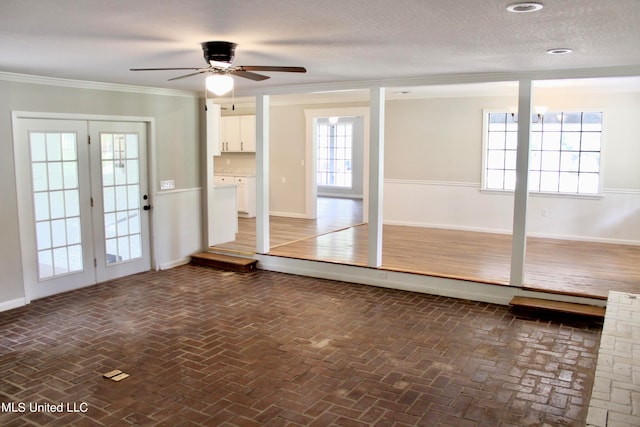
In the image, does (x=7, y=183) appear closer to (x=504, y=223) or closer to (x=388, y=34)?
(x=388, y=34)

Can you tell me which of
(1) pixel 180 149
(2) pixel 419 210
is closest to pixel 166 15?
(1) pixel 180 149

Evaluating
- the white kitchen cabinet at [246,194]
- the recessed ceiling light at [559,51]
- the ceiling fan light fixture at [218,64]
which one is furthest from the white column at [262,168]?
the recessed ceiling light at [559,51]

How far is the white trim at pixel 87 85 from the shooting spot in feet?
18.0

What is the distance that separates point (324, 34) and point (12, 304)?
4537 mm

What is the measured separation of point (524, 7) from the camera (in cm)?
285

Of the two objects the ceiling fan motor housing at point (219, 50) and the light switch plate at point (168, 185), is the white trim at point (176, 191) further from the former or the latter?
the ceiling fan motor housing at point (219, 50)

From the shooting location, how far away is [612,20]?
10.3 ft

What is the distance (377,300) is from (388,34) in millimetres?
3256

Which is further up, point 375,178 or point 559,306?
point 375,178

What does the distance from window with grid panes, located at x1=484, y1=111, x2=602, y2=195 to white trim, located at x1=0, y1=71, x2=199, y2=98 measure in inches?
208

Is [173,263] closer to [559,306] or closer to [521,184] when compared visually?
[521,184]

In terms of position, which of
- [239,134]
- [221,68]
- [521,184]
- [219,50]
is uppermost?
[219,50]

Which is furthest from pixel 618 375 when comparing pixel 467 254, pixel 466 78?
pixel 467 254

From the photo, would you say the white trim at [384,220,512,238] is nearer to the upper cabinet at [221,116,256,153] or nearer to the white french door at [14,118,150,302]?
the upper cabinet at [221,116,256,153]
